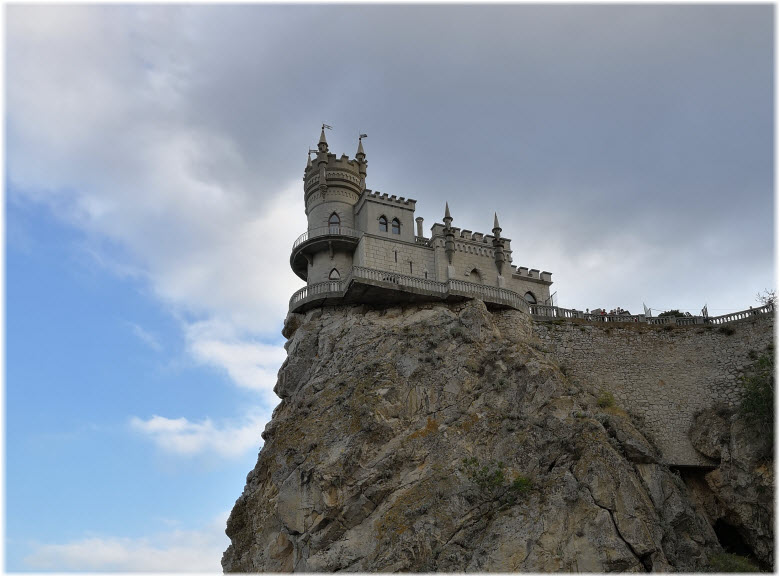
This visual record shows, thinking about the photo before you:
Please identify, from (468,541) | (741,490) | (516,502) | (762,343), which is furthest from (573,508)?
(762,343)

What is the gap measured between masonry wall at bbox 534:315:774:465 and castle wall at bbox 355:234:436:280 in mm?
7424

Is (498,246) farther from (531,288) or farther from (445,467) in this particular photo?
(445,467)

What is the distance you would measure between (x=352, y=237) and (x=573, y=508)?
19569mm

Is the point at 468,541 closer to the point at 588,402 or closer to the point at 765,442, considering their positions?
the point at 588,402

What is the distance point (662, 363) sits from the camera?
45.0 meters

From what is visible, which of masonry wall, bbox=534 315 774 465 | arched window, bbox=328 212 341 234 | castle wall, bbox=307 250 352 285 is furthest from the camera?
arched window, bbox=328 212 341 234

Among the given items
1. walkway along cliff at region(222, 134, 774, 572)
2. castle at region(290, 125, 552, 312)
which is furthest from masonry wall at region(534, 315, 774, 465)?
castle at region(290, 125, 552, 312)

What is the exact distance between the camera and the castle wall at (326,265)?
4581cm

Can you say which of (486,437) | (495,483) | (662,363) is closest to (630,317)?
(662,363)

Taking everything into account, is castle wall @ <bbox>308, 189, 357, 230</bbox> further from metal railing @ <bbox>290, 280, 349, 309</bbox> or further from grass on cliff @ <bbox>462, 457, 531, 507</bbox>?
grass on cliff @ <bbox>462, 457, 531, 507</bbox>

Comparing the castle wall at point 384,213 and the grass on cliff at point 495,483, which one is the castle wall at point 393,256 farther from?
the grass on cliff at point 495,483

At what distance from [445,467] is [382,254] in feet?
45.1

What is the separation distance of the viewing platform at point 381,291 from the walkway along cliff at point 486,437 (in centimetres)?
12

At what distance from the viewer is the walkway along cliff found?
34.4m
